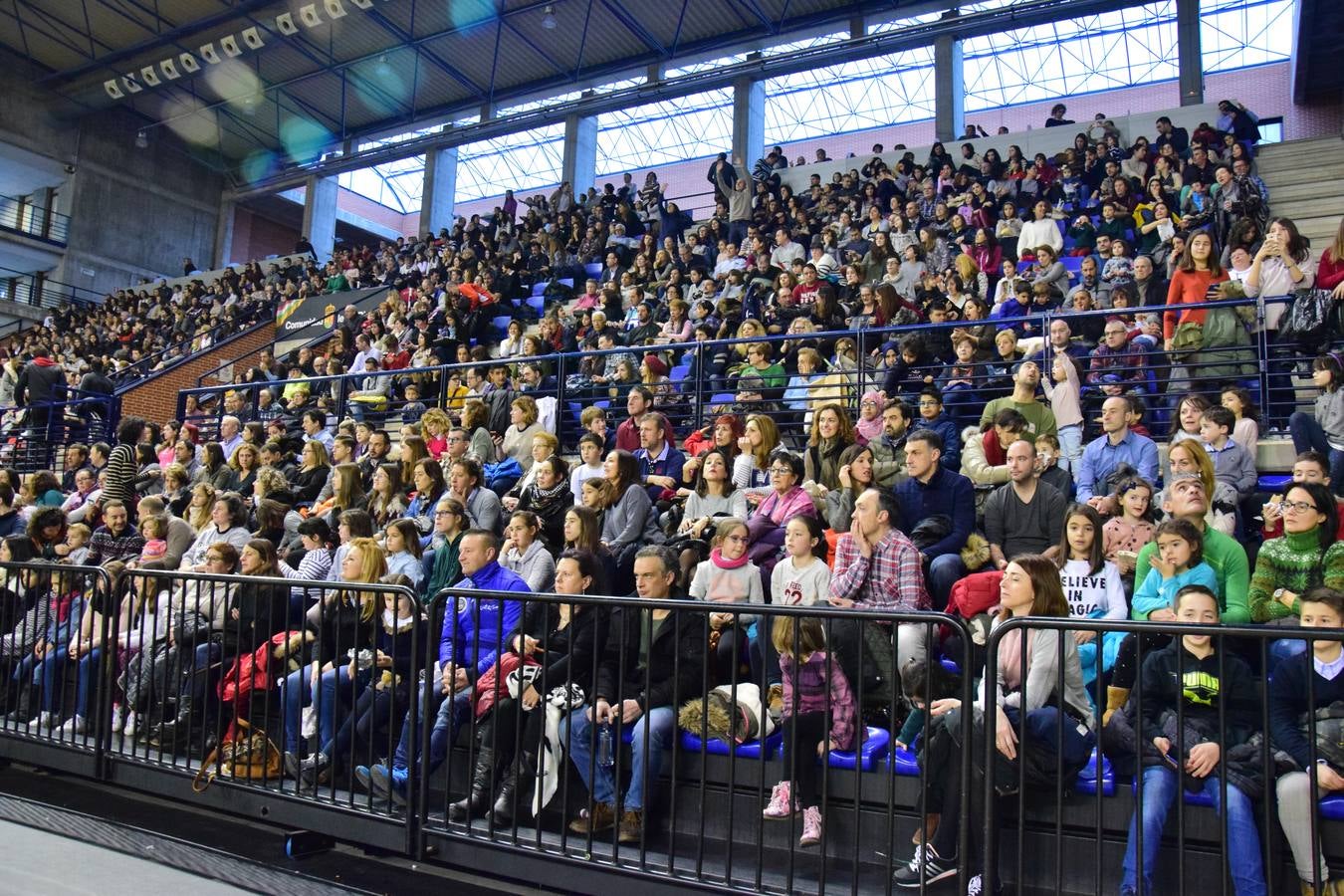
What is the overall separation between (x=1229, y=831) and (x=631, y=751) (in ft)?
7.48

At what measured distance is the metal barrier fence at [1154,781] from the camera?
3.08 m

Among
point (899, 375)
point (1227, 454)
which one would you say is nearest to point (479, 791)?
point (1227, 454)

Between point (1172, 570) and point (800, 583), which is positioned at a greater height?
point (1172, 570)

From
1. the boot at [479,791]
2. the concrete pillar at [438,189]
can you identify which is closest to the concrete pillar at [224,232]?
the concrete pillar at [438,189]

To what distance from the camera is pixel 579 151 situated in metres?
26.5

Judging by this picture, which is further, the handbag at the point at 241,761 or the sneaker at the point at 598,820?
the handbag at the point at 241,761

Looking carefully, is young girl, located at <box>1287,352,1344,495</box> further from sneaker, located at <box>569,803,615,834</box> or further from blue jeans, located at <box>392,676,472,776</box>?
blue jeans, located at <box>392,676,472,776</box>

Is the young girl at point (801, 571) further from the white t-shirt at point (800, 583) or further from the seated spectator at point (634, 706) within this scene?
the seated spectator at point (634, 706)

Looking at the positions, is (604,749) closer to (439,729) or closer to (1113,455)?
(439,729)

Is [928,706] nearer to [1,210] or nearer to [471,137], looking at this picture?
[471,137]

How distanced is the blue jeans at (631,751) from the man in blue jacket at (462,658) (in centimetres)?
39

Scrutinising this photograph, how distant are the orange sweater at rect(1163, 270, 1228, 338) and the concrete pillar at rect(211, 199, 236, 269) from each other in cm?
3223

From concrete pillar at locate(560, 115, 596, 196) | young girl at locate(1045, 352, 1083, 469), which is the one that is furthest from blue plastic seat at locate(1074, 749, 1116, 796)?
concrete pillar at locate(560, 115, 596, 196)

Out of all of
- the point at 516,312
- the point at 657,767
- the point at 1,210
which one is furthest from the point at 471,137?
the point at 657,767
